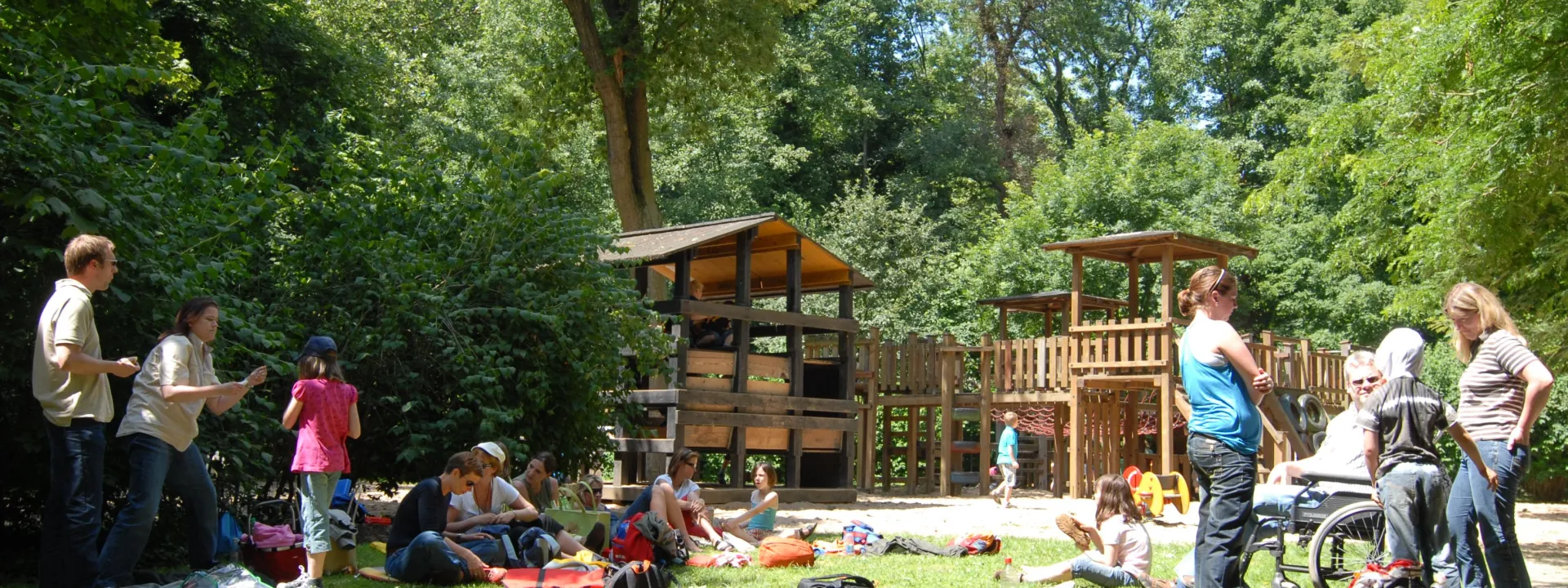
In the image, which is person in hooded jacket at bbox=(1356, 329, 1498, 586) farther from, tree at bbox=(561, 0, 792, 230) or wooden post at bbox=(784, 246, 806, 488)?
tree at bbox=(561, 0, 792, 230)

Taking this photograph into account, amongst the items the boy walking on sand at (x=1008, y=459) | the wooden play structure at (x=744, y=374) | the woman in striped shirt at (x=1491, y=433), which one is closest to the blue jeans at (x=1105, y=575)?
the woman in striped shirt at (x=1491, y=433)

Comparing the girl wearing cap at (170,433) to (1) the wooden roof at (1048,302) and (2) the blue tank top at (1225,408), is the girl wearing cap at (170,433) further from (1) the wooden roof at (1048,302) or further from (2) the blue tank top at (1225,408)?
(1) the wooden roof at (1048,302)

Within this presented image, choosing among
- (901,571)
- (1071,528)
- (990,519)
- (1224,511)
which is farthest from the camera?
(990,519)

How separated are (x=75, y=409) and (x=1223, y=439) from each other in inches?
201

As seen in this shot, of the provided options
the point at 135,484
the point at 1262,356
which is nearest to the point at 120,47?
the point at 135,484

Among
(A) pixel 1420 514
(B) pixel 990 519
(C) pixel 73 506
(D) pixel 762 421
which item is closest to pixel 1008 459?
(B) pixel 990 519

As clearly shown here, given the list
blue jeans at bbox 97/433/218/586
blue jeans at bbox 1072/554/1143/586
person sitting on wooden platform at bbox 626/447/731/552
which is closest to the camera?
blue jeans at bbox 97/433/218/586

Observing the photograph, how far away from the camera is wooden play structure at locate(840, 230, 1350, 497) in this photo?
59.5ft

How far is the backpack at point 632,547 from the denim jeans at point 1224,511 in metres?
4.01

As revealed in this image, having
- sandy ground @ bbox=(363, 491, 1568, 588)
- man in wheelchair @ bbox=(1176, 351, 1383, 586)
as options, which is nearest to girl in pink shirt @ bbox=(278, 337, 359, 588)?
man in wheelchair @ bbox=(1176, 351, 1383, 586)

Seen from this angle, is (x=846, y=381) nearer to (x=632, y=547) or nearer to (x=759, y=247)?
(x=759, y=247)

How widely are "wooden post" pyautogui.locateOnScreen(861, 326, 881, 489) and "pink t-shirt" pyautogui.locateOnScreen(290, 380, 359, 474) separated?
1361 centimetres

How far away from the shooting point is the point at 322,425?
24.2 ft

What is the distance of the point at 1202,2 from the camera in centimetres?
3897
